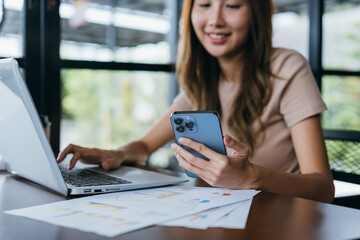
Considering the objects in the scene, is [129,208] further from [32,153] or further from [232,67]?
[232,67]

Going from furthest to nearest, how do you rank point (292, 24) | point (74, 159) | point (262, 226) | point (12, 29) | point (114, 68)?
1. point (292, 24)
2. point (114, 68)
3. point (12, 29)
4. point (74, 159)
5. point (262, 226)

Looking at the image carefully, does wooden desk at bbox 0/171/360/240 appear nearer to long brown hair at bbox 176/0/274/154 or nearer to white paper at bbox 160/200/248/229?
white paper at bbox 160/200/248/229

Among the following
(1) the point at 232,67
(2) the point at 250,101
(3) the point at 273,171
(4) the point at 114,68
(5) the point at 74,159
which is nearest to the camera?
(3) the point at 273,171

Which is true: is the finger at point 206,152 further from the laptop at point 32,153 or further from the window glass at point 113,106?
the window glass at point 113,106

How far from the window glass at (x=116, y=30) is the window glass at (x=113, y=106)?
0.10m

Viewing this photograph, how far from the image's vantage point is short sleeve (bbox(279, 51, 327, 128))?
1.22 metres

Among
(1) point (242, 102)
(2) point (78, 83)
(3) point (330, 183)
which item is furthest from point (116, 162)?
(2) point (78, 83)

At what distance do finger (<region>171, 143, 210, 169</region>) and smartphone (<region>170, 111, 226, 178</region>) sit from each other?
0.05 feet

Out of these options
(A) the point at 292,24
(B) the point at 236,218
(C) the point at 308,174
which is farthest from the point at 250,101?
(A) the point at 292,24

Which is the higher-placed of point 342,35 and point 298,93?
point 342,35

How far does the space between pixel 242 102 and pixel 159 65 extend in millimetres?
924

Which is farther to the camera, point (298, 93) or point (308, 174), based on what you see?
point (298, 93)

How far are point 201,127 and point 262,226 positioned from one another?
0.27 metres

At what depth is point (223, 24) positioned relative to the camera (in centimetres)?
146
